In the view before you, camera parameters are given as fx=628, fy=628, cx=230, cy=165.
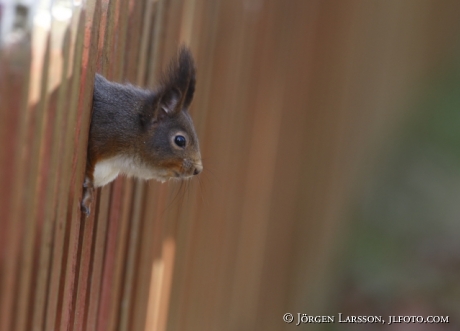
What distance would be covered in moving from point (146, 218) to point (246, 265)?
126 cm

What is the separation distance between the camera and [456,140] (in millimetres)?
5387

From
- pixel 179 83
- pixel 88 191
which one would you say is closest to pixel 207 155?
pixel 179 83

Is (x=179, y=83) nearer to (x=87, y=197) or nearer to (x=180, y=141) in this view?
(x=180, y=141)

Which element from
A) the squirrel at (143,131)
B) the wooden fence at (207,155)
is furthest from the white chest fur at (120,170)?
the wooden fence at (207,155)

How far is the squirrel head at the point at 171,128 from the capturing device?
158 cm

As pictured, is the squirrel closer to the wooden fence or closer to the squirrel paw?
the squirrel paw

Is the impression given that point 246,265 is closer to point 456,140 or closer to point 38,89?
point 38,89

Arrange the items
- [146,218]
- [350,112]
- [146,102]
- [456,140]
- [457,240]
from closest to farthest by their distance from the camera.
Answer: [146,102] → [146,218] → [350,112] → [457,240] → [456,140]

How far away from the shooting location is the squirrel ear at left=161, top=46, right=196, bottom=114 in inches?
59.4

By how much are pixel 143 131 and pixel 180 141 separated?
114mm

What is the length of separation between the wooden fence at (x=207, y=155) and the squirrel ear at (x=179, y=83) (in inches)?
6.1

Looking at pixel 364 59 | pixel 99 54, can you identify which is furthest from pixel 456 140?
pixel 99 54

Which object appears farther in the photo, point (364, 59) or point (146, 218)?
point (364, 59)

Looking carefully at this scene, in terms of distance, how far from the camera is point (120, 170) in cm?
156
